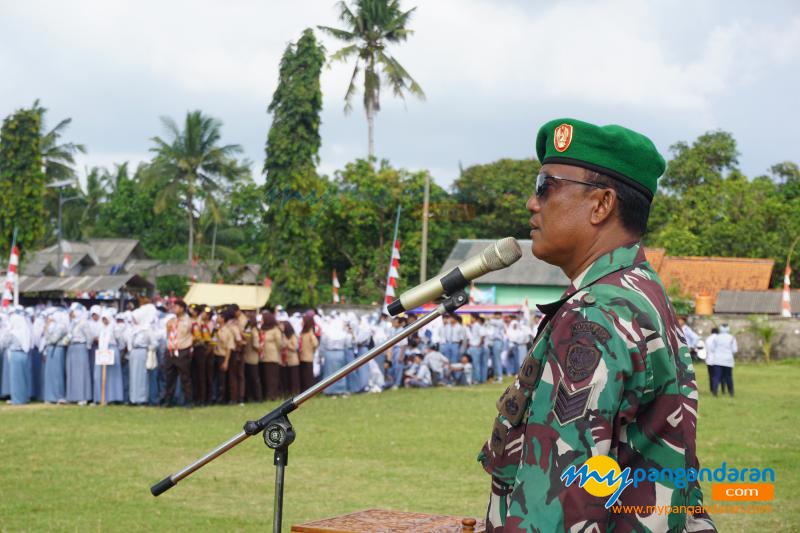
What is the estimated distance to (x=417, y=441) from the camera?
1366cm

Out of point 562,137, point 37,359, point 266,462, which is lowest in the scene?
point 266,462

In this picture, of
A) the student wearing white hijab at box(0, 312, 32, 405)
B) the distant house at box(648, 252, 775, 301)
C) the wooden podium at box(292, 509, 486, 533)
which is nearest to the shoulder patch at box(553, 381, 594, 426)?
the wooden podium at box(292, 509, 486, 533)

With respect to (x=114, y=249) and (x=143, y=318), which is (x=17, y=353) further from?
(x=114, y=249)

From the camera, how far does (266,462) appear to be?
37.7ft

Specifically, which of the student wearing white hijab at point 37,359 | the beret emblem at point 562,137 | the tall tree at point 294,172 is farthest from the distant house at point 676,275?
the beret emblem at point 562,137

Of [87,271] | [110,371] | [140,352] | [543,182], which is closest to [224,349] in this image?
[140,352]

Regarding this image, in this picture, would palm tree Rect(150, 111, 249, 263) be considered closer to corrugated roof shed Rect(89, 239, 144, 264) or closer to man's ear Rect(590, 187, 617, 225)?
corrugated roof shed Rect(89, 239, 144, 264)

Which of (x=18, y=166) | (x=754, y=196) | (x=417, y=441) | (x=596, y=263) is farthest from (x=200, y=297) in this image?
(x=596, y=263)

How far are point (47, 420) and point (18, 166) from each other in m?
23.8

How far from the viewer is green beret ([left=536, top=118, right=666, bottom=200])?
7.94ft

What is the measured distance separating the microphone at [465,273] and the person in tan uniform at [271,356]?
17.0 metres

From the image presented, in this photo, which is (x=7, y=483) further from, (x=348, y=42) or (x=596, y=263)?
(x=348, y=42)

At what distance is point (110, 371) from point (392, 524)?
16.5m

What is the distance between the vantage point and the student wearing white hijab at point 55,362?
62.3 feet
